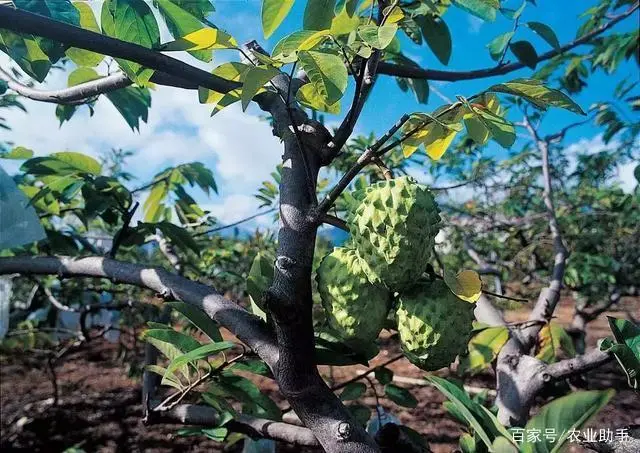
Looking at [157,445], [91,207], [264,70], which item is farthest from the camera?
[157,445]

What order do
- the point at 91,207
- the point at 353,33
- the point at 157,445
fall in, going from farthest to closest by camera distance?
the point at 157,445, the point at 91,207, the point at 353,33

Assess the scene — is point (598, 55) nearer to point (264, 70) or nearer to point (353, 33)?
point (353, 33)

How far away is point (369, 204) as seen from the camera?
65cm

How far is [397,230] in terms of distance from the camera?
0.62 m

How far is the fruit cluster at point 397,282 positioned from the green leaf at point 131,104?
0.67 metres

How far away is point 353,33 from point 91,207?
93 centimetres

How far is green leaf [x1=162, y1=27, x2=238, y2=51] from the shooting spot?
500 mm

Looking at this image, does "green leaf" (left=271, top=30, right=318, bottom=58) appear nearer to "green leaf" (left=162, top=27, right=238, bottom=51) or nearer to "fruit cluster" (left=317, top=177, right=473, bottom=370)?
"green leaf" (left=162, top=27, right=238, bottom=51)

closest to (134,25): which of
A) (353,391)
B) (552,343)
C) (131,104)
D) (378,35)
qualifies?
(378,35)

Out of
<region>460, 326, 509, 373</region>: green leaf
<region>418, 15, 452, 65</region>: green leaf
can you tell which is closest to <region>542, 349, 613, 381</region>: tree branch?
<region>460, 326, 509, 373</region>: green leaf

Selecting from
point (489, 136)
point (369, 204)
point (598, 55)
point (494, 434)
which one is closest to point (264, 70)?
point (369, 204)

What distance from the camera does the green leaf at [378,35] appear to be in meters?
0.47

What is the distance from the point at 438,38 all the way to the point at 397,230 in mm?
721

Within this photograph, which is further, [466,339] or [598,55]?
[598,55]
